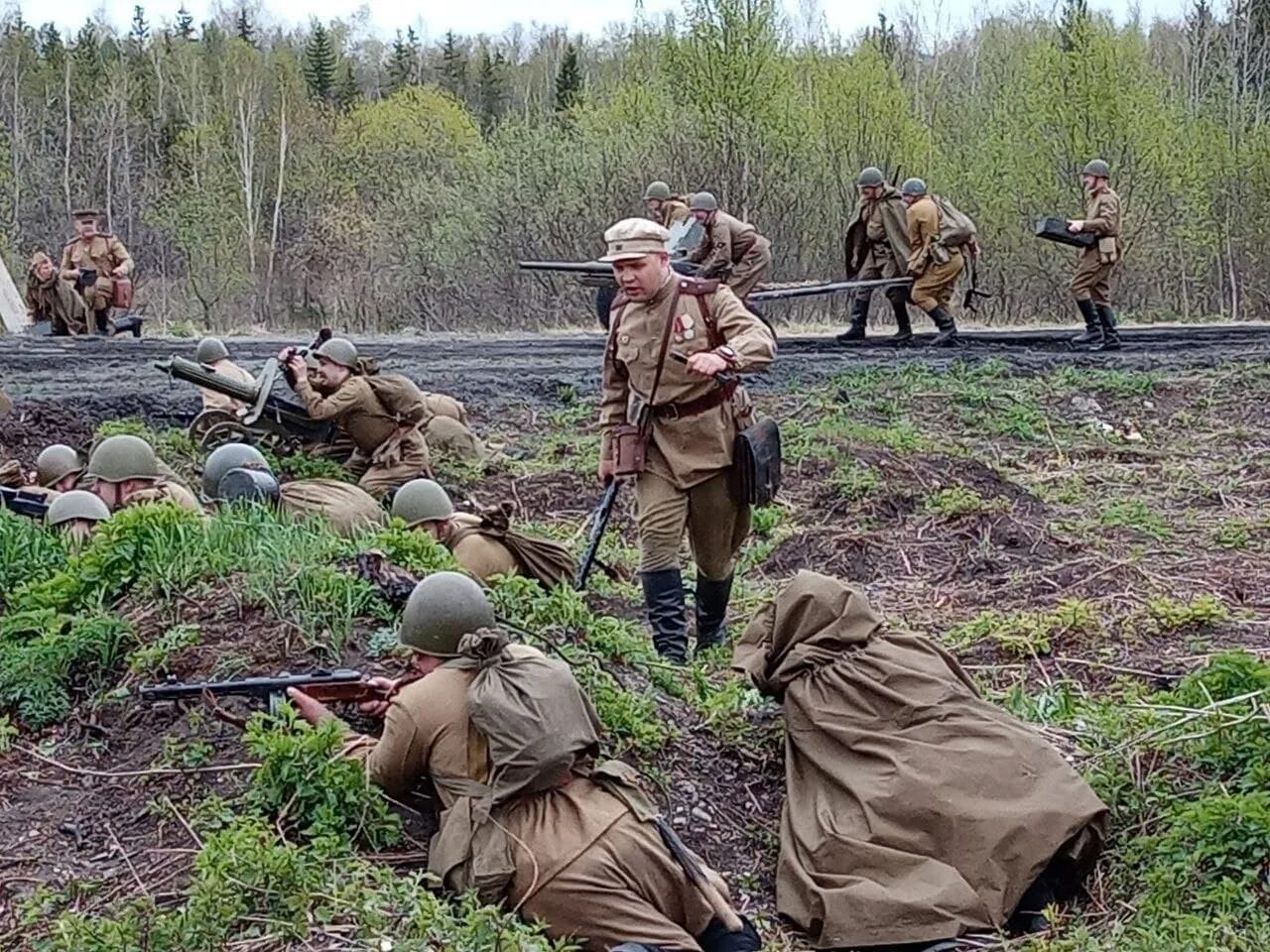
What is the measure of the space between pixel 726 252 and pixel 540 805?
36.7 feet

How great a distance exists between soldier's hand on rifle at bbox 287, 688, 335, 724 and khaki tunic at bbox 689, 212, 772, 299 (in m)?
10.4

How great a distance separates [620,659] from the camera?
22.3ft

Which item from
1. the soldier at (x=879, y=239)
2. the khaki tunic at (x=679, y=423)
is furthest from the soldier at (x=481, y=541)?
the soldier at (x=879, y=239)

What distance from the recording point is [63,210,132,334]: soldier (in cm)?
2070

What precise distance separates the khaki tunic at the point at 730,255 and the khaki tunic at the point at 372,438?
492 cm

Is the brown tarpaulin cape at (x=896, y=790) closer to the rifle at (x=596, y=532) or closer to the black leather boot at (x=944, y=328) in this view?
the rifle at (x=596, y=532)

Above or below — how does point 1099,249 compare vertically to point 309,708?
above

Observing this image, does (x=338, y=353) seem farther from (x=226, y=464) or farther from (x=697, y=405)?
(x=697, y=405)

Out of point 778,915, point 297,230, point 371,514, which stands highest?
Answer: point 297,230

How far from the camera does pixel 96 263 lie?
20938mm

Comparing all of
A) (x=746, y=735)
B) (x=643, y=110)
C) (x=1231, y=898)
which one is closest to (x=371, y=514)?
(x=746, y=735)

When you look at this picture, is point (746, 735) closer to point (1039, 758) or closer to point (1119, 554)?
point (1039, 758)

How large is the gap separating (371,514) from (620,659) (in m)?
2.80

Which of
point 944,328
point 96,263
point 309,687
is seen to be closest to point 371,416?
point 309,687
